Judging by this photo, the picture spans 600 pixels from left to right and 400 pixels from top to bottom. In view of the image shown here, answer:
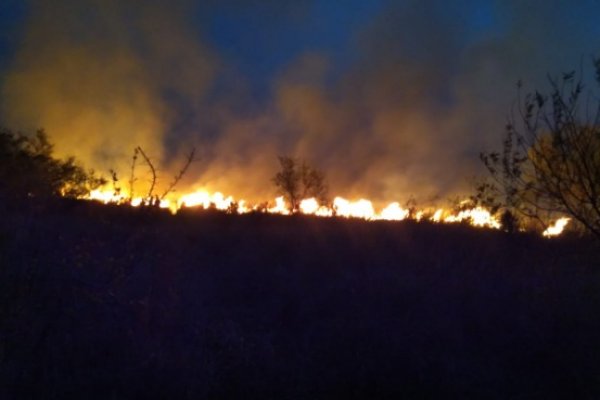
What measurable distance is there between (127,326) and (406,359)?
328 cm

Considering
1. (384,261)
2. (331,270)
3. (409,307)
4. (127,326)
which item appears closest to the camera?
(127,326)

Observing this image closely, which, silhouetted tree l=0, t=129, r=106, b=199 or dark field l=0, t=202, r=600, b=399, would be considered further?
silhouetted tree l=0, t=129, r=106, b=199

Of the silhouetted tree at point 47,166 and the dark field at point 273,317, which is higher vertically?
the silhouetted tree at point 47,166

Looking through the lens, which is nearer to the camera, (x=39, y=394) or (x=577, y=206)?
(x=39, y=394)

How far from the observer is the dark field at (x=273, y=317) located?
252 inches

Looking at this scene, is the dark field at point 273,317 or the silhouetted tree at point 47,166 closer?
the dark field at point 273,317

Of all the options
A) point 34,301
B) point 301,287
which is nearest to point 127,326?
point 34,301

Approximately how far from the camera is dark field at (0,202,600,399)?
6410 millimetres

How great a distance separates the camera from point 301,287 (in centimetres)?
975

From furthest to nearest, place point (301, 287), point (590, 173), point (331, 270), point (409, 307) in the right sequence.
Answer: point (331, 270), point (301, 287), point (409, 307), point (590, 173)

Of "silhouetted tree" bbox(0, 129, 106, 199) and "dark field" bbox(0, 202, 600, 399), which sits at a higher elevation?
"silhouetted tree" bbox(0, 129, 106, 199)

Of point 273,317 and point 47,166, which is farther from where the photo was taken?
point 47,166

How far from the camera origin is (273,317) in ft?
28.2

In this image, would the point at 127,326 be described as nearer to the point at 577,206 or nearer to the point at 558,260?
the point at 577,206
